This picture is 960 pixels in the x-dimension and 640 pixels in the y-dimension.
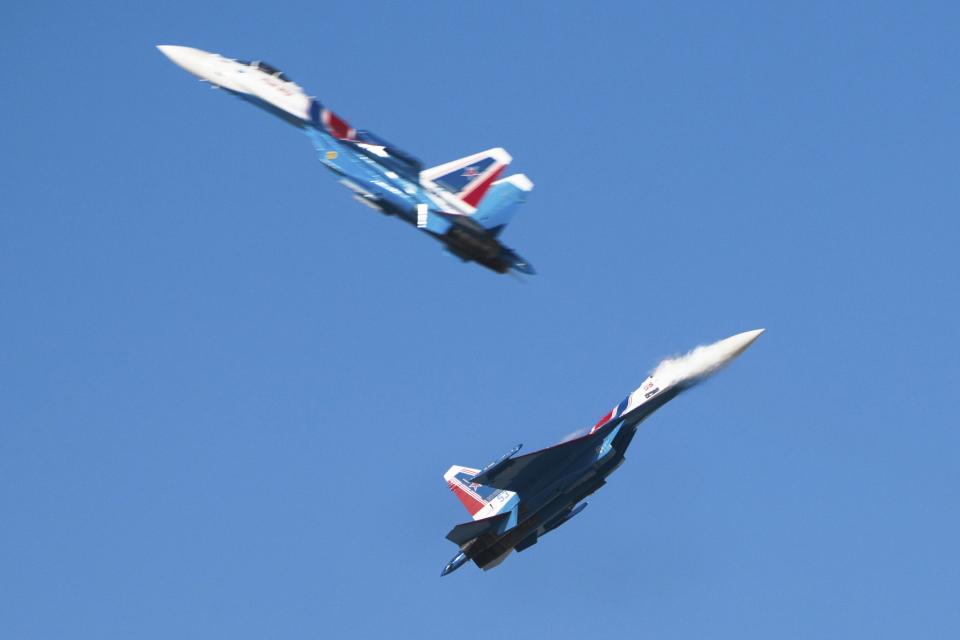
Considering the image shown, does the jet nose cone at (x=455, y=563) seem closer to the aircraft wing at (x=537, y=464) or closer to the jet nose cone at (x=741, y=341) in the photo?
the aircraft wing at (x=537, y=464)

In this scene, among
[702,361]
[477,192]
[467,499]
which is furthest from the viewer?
[467,499]

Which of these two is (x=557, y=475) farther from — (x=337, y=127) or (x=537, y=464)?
(x=337, y=127)

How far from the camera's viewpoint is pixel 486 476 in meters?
55.2

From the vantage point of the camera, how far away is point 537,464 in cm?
5538

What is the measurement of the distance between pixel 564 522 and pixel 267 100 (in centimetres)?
1728

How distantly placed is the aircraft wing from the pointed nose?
1606cm

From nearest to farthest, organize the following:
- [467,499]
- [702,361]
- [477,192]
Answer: [477,192] → [702,361] → [467,499]

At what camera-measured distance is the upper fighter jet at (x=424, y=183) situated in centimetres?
4909

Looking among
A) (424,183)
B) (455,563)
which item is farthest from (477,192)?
(455,563)

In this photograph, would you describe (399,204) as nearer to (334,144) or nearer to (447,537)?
(334,144)

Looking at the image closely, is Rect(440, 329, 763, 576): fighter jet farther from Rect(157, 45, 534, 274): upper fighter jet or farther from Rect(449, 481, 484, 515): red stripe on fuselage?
Rect(157, 45, 534, 274): upper fighter jet

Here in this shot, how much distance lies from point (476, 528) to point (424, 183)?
41.7ft

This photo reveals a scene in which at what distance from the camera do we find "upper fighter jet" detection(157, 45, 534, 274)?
161ft

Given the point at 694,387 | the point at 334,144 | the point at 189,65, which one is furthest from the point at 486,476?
the point at 189,65
